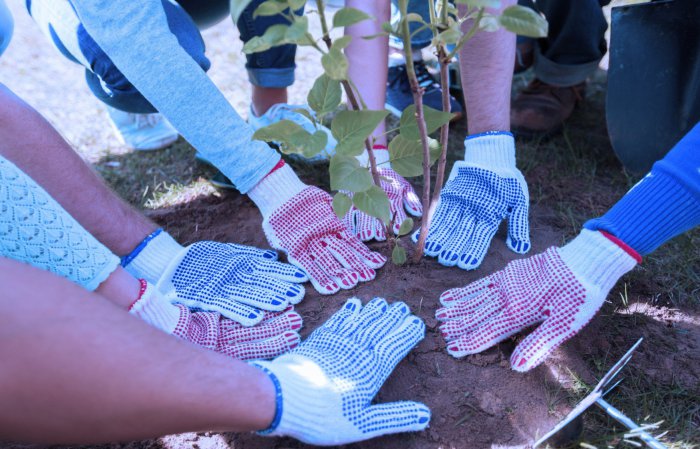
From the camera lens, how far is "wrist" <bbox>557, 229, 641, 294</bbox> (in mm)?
1139

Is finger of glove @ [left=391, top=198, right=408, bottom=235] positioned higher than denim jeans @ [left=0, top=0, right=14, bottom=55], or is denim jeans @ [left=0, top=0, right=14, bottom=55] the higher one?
denim jeans @ [left=0, top=0, right=14, bottom=55]

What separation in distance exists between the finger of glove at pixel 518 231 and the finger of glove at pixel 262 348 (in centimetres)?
64

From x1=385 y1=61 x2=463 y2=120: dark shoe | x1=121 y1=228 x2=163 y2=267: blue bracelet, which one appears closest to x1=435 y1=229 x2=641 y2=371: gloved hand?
x1=121 y1=228 x2=163 y2=267: blue bracelet

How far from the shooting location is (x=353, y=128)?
1065 mm

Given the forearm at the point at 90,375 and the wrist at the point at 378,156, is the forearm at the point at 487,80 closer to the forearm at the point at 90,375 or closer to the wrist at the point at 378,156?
the wrist at the point at 378,156

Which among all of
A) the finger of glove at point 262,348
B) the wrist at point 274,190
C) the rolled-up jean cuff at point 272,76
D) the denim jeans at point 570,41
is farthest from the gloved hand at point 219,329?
the denim jeans at point 570,41

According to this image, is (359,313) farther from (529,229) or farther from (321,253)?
(529,229)

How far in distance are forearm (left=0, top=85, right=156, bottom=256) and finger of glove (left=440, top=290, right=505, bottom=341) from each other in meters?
0.82

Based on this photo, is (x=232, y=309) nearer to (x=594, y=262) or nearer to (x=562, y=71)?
(x=594, y=262)

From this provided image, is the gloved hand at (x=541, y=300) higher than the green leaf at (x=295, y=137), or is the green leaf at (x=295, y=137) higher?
the green leaf at (x=295, y=137)

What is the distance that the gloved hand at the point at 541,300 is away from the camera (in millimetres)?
1141

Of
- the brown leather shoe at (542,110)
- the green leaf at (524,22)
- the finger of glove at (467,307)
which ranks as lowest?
the brown leather shoe at (542,110)

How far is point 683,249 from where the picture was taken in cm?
157

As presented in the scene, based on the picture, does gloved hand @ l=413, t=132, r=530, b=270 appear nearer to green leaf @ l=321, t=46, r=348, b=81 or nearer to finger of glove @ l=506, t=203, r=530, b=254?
finger of glove @ l=506, t=203, r=530, b=254
